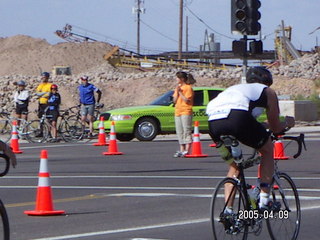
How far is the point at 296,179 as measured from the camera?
1545 centimetres

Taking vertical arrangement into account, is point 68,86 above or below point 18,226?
above

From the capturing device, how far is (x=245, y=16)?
21.8 m

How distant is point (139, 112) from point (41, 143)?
111 inches

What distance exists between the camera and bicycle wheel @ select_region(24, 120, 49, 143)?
26.1 meters

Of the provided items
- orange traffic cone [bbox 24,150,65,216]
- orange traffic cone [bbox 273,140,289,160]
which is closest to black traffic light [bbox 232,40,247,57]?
orange traffic cone [bbox 273,140,289,160]

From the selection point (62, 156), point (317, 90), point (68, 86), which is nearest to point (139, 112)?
point (62, 156)

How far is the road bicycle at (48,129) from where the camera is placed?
85.3ft

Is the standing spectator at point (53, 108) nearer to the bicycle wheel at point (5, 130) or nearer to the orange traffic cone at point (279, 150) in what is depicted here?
the bicycle wheel at point (5, 130)

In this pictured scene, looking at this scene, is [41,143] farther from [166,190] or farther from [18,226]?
[18,226]

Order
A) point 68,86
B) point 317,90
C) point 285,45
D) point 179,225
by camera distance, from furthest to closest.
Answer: point 285,45 → point 68,86 → point 317,90 → point 179,225


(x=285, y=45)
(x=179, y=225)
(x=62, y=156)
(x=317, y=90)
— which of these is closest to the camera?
(x=179, y=225)

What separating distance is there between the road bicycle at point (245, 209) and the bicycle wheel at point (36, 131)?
17564 mm

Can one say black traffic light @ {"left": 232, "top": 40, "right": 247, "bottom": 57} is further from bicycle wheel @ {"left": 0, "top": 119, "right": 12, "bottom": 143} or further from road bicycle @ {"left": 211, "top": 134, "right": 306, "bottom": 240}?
road bicycle @ {"left": 211, "top": 134, "right": 306, "bottom": 240}

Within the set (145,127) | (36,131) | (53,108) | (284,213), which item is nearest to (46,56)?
(36,131)
